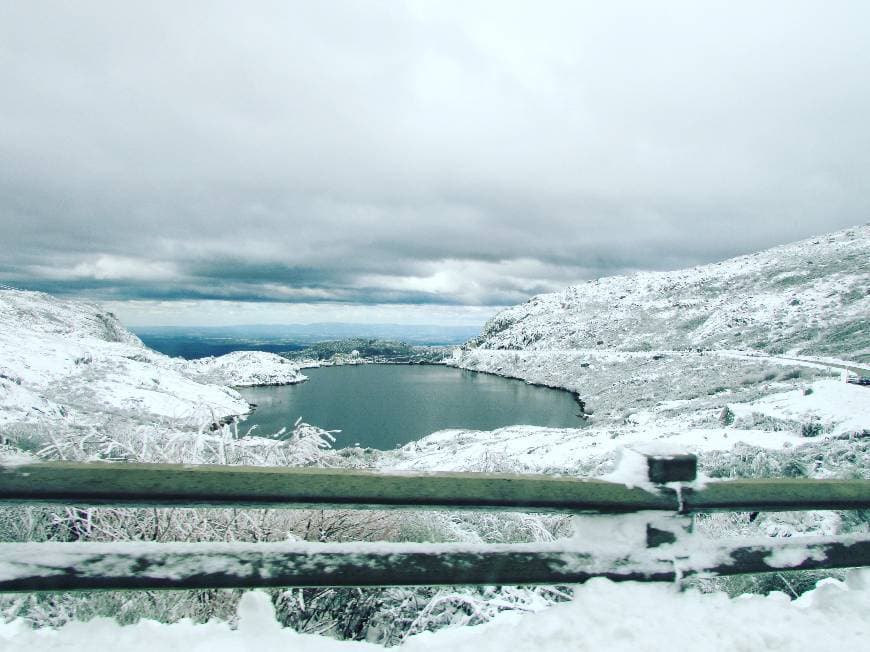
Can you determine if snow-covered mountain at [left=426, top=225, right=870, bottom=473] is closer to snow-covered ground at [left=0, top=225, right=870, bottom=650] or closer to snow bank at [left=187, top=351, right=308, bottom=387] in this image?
snow-covered ground at [left=0, top=225, right=870, bottom=650]

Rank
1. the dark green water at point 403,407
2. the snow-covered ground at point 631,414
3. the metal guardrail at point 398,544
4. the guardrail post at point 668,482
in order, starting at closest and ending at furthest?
1. the metal guardrail at point 398,544
2. the snow-covered ground at point 631,414
3. the guardrail post at point 668,482
4. the dark green water at point 403,407

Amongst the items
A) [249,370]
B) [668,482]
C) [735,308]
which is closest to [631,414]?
[668,482]

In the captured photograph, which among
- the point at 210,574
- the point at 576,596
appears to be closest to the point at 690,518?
the point at 576,596

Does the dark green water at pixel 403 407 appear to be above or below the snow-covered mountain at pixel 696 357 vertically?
below

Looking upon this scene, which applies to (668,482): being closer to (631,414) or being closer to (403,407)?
(631,414)

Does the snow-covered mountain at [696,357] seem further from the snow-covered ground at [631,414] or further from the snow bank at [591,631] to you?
the snow bank at [591,631]

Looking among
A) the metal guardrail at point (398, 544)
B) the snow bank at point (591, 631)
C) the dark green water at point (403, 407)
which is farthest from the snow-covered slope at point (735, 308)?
the snow bank at point (591, 631)

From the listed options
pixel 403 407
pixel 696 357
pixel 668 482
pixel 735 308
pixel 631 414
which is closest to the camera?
pixel 668 482
